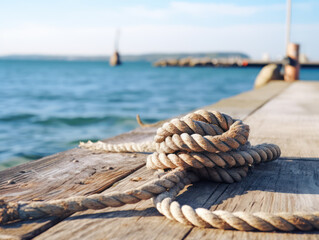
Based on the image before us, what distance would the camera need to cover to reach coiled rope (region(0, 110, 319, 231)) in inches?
51.4

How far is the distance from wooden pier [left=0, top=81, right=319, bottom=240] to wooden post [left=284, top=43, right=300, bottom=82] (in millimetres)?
9734

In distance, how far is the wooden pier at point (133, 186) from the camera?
51.4 inches

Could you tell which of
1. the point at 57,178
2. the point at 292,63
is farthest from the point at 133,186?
the point at 292,63

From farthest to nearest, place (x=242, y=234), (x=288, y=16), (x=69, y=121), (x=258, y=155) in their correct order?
(x=288, y=16) < (x=69, y=121) < (x=258, y=155) < (x=242, y=234)

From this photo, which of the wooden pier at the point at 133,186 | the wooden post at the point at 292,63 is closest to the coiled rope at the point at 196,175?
the wooden pier at the point at 133,186

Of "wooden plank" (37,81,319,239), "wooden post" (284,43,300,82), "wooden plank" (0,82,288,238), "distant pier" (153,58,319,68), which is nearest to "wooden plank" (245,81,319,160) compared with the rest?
"wooden plank" (37,81,319,239)

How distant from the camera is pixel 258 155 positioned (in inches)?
75.1

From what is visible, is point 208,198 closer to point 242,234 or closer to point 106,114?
point 242,234

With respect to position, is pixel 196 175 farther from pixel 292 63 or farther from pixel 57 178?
pixel 292 63

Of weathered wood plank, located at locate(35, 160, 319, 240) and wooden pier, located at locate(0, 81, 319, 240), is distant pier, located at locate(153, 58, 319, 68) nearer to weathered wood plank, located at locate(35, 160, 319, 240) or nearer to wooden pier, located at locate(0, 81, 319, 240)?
wooden pier, located at locate(0, 81, 319, 240)

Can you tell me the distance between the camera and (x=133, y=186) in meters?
1.79

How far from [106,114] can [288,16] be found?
8565 mm

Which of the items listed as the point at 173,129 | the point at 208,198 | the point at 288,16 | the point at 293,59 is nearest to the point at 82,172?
the point at 173,129

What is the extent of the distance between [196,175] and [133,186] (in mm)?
308
